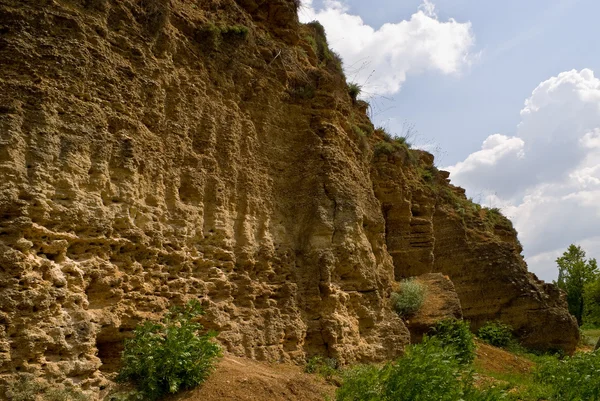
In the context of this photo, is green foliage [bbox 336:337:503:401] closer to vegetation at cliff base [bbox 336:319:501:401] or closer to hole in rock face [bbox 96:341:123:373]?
vegetation at cliff base [bbox 336:319:501:401]

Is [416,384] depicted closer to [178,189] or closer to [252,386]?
[252,386]

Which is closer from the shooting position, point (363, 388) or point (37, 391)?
point (37, 391)

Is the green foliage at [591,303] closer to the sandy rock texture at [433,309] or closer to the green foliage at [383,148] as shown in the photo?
the sandy rock texture at [433,309]

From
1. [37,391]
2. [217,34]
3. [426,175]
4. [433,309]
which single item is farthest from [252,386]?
[426,175]

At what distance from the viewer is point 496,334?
61.1ft

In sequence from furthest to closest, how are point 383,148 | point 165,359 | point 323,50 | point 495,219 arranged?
1. point 495,219
2. point 383,148
3. point 323,50
4. point 165,359

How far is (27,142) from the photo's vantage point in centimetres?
625

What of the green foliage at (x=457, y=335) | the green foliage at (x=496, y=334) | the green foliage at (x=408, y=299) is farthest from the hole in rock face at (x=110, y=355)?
the green foliage at (x=496, y=334)

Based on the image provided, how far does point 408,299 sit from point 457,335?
148 cm

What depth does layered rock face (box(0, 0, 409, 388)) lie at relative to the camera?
241 inches

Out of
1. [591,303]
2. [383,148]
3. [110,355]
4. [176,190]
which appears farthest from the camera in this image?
[591,303]

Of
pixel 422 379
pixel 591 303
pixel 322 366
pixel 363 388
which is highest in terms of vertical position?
pixel 591 303

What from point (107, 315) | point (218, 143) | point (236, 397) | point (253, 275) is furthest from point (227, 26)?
point (236, 397)

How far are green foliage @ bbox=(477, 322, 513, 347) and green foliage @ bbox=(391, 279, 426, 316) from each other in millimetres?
6381
